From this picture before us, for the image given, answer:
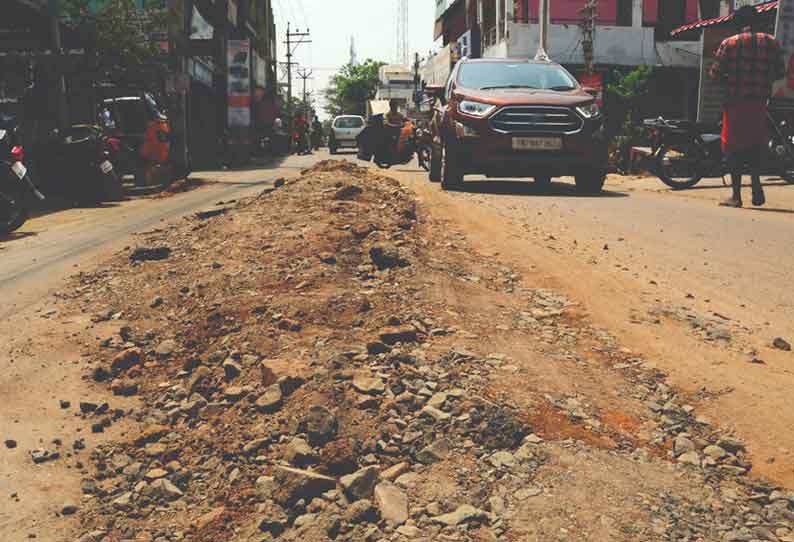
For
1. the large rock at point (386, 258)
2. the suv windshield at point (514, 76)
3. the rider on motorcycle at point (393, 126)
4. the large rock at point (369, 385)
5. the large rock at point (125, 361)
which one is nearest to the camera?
the large rock at point (369, 385)

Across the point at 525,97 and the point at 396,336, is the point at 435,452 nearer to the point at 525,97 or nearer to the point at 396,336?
the point at 396,336

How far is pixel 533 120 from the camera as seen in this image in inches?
412

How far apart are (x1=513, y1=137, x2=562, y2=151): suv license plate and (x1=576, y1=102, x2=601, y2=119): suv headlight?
466mm

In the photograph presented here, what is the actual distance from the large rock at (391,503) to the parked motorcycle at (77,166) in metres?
10.8

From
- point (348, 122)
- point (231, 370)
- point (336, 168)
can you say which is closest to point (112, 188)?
Answer: point (336, 168)

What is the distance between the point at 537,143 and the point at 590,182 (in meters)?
1.17

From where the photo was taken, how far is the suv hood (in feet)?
34.3

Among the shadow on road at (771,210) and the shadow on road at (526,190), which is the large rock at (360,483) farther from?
the shadow on road at (526,190)

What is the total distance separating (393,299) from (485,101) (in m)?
6.82

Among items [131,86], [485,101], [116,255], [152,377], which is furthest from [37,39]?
[152,377]

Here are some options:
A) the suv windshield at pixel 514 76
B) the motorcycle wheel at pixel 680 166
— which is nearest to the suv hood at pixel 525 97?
the suv windshield at pixel 514 76

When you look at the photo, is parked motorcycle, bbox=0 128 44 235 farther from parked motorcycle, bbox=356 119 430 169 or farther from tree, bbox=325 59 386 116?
tree, bbox=325 59 386 116

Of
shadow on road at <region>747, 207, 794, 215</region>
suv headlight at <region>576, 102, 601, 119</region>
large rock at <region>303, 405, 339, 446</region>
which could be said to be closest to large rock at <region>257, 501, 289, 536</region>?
large rock at <region>303, 405, 339, 446</region>

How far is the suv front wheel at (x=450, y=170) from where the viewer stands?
1077cm
